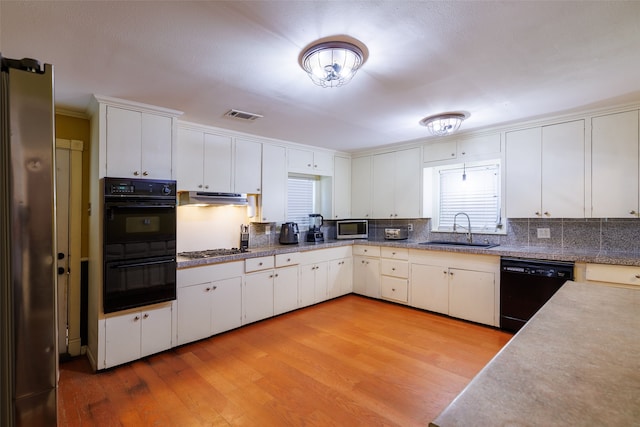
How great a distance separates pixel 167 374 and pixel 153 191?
1.57 m

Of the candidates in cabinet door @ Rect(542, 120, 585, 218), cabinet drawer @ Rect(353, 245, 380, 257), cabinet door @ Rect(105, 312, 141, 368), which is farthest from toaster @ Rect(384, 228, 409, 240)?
Result: cabinet door @ Rect(105, 312, 141, 368)

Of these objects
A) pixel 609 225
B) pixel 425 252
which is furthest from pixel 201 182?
pixel 609 225

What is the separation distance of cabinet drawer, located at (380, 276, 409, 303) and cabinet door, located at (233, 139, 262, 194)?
7.26 feet

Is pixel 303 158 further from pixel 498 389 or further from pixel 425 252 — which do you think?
pixel 498 389

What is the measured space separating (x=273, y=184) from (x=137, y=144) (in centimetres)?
176

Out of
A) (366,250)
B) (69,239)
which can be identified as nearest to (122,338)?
(69,239)

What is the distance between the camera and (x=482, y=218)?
13.5 feet

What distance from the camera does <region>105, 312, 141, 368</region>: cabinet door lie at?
2.58 metres

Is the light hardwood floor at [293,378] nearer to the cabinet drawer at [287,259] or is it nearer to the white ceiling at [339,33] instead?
the cabinet drawer at [287,259]

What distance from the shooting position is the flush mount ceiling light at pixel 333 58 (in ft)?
5.91

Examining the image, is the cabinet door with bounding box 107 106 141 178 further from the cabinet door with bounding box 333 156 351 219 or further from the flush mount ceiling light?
the cabinet door with bounding box 333 156 351 219

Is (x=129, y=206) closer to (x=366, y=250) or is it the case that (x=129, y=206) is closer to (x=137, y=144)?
(x=137, y=144)

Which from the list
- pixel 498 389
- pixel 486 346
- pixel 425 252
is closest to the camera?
pixel 498 389

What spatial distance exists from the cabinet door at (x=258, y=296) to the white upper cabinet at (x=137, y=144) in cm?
149
